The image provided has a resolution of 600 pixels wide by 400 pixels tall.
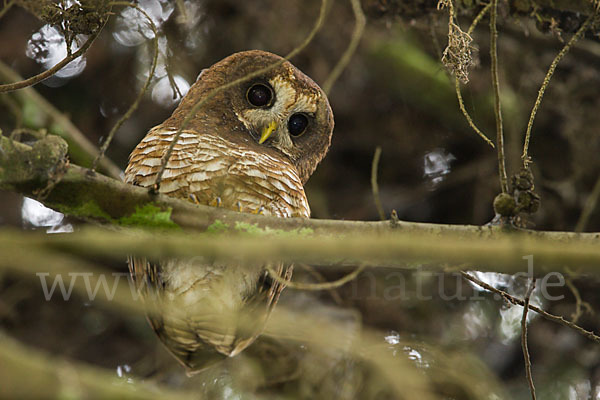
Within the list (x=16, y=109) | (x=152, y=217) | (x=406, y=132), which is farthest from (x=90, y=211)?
(x=406, y=132)

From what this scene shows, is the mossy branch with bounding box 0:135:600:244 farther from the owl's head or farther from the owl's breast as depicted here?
the owl's head

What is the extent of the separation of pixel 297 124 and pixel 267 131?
1.08ft

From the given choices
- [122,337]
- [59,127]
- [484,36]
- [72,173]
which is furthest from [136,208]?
[484,36]

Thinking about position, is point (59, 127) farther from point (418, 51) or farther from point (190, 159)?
point (418, 51)

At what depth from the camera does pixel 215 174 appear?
101 inches

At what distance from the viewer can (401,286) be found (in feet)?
14.7

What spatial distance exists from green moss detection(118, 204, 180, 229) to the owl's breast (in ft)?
1.82

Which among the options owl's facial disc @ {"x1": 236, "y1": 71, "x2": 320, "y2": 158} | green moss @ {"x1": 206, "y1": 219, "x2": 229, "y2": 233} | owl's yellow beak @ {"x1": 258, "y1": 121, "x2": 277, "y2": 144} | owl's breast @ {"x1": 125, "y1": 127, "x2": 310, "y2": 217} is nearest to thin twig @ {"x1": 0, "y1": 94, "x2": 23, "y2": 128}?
owl's breast @ {"x1": 125, "y1": 127, "x2": 310, "y2": 217}

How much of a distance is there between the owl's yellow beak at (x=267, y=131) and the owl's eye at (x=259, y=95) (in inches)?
4.8

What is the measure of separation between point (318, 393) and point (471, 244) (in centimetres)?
221

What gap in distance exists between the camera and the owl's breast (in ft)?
8.31

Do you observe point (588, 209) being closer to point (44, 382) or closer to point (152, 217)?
point (152, 217)

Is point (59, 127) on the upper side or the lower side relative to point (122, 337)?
upper

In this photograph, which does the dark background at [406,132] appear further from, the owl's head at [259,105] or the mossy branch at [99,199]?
the mossy branch at [99,199]
